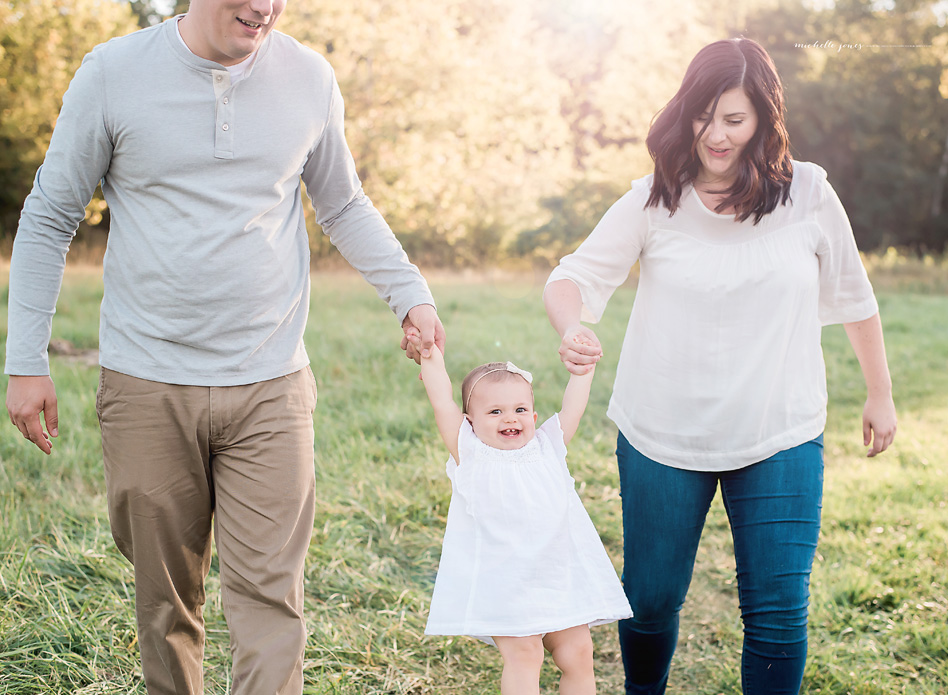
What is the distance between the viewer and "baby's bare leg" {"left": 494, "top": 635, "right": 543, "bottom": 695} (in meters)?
2.07

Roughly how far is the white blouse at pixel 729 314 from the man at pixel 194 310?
0.66 meters

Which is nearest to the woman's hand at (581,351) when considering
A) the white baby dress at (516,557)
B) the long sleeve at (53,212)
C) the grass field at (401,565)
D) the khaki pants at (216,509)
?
the white baby dress at (516,557)

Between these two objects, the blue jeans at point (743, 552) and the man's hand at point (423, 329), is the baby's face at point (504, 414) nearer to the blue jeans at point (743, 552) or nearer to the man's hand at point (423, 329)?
the man's hand at point (423, 329)

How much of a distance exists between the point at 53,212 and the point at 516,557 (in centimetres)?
140

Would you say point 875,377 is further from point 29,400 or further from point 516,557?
point 29,400

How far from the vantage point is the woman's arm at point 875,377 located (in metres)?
2.62

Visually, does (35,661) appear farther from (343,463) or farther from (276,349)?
(343,463)

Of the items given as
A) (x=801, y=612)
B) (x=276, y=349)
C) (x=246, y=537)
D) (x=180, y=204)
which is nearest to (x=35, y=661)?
(x=246, y=537)

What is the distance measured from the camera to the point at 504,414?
2.16m

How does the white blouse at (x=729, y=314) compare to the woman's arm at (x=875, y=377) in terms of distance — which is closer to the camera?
the white blouse at (x=729, y=314)

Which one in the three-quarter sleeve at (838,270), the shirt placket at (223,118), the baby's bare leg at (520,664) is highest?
the shirt placket at (223,118)

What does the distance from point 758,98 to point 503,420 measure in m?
1.11

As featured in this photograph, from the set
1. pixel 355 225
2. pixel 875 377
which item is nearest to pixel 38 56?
pixel 355 225

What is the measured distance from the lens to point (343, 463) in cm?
507
